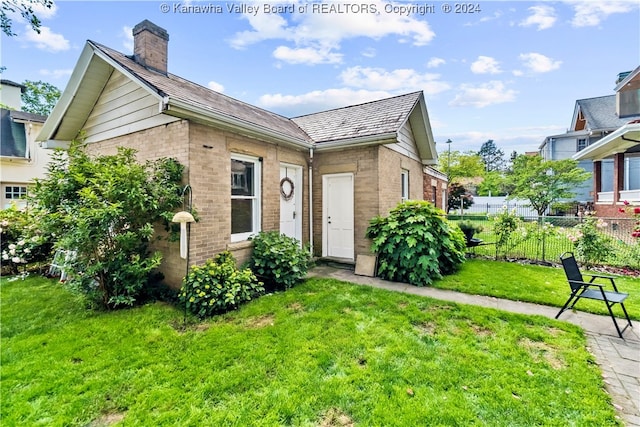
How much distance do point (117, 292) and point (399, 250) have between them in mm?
5645

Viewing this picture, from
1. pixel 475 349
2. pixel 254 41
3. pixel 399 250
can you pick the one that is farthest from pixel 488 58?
pixel 475 349

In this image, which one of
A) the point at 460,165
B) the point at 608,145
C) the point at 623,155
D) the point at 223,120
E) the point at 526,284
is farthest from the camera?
the point at 460,165

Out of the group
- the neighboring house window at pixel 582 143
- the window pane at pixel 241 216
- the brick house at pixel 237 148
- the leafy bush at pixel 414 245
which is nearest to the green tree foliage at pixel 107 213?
the brick house at pixel 237 148

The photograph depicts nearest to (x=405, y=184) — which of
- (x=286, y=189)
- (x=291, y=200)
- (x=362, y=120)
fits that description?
(x=362, y=120)

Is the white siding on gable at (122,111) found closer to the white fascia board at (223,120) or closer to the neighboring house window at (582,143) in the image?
the white fascia board at (223,120)

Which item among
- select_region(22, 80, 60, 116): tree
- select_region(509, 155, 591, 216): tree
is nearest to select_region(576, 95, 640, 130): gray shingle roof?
select_region(509, 155, 591, 216): tree

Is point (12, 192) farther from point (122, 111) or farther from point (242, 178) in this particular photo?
point (242, 178)

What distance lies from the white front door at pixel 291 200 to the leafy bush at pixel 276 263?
1234mm

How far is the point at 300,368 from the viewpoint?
115 inches

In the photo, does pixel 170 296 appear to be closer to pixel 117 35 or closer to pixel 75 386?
pixel 75 386

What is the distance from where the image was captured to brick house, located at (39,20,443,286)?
5.12 m

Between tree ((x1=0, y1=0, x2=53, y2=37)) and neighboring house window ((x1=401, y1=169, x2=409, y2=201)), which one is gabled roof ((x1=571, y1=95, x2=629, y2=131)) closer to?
neighboring house window ((x1=401, y1=169, x2=409, y2=201))

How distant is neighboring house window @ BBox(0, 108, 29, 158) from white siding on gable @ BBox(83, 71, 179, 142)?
895 cm

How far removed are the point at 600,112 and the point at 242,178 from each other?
26676 millimetres
